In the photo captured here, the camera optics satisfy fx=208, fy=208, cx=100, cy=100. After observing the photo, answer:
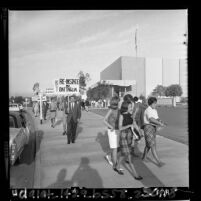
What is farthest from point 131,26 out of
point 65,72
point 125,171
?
point 125,171

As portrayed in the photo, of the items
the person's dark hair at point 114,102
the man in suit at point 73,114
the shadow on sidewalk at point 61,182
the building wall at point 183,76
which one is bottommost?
the shadow on sidewalk at point 61,182

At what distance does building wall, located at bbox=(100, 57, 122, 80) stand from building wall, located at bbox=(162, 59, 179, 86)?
2.59 ft

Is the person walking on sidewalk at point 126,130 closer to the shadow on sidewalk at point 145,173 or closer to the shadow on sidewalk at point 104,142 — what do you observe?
the shadow on sidewalk at point 145,173

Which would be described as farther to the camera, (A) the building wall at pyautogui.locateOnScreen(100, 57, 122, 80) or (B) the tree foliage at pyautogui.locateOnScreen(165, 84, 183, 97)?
(A) the building wall at pyautogui.locateOnScreen(100, 57, 122, 80)

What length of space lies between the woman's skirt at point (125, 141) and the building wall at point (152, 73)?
2.87 feet

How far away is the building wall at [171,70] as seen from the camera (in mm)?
3512

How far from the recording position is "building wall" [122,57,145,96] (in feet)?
12.0

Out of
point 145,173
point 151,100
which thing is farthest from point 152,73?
point 145,173

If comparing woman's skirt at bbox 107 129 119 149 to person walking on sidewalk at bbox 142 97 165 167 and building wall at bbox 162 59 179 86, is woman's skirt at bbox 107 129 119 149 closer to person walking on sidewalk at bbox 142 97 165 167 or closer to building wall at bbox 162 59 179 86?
person walking on sidewalk at bbox 142 97 165 167

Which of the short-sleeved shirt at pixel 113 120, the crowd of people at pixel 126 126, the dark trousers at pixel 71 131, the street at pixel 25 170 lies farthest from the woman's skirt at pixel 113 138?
the street at pixel 25 170

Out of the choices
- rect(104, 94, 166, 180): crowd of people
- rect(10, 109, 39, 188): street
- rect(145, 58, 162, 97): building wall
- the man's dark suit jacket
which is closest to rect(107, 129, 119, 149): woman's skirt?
rect(104, 94, 166, 180): crowd of people

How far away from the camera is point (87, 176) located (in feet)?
11.9

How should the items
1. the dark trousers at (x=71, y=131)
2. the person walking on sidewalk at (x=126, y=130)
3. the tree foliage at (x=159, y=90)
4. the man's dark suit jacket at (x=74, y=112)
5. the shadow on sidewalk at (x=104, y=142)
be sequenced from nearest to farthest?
the person walking on sidewalk at (x=126, y=130), the tree foliage at (x=159, y=90), the shadow on sidewalk at (x=104, y=142), the dark trousers at (x=71, y=131), the man's dark suit jacket at (x=74, y=112)
